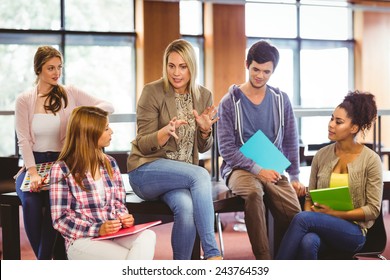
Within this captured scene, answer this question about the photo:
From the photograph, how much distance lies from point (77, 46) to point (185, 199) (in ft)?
19.1

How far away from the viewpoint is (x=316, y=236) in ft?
8.93

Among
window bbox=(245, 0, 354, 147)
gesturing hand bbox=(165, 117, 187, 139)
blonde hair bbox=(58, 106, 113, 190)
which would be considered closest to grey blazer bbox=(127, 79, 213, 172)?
gesturing hand bbox=(165, 117, 187, 139)

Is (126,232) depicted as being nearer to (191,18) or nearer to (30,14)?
(30,14)

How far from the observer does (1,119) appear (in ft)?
25.6

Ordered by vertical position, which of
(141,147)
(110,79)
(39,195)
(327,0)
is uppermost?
(327,0)

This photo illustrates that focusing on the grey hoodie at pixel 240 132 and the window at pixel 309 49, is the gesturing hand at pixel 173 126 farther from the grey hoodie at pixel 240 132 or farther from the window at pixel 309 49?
the window at pixel 309 49

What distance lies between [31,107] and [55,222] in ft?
2.36

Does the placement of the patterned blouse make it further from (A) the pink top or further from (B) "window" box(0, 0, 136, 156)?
(B) "window" box(0, 0, 136, 156)

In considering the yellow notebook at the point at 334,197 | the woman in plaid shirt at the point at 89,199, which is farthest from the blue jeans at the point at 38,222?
the yellow notebook at the point at 334,197

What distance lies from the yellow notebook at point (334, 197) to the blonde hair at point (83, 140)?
859 millimetres

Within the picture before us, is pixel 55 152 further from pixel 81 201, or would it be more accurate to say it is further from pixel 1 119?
pixel 1 119

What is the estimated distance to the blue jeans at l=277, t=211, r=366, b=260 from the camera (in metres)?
2.71

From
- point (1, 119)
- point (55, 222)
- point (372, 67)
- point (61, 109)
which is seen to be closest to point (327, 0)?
point (372, 67)

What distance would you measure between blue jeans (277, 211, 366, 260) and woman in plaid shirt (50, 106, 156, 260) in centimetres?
58
